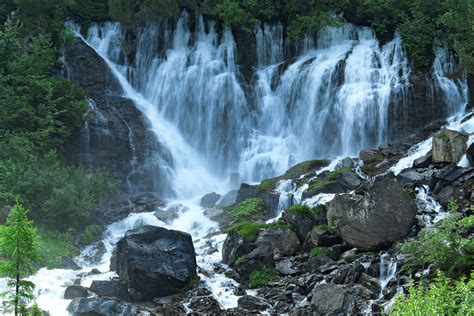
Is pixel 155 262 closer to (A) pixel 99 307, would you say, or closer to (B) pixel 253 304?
(A) pixel 99 307

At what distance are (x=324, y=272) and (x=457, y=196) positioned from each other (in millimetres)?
6260

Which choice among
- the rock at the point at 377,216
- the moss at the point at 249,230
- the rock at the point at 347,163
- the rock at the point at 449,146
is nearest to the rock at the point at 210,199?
the rock at the point at 347,163

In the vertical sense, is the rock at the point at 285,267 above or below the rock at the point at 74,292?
above

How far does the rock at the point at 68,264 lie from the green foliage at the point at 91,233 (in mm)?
3045

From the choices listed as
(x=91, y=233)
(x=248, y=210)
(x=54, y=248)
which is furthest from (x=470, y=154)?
(x=54, y=248)

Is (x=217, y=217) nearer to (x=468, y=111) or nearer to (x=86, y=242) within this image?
(x=86, y=242)

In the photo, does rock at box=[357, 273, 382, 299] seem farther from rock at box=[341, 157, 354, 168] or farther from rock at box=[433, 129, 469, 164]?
rock at box=[341, 157, 354, 168]

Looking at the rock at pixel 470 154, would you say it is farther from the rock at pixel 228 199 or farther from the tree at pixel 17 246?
the tree at pixel 17 246

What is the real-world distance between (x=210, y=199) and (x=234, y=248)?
9.97 m

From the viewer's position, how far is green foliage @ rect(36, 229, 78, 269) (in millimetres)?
25036

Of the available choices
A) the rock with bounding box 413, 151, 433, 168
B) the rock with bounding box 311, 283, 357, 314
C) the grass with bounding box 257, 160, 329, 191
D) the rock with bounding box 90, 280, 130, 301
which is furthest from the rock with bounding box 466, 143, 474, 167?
the rock with bounding box 90, 280, 130, 301

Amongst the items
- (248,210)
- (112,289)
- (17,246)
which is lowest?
(112,289)

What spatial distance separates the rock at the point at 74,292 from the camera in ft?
69.3

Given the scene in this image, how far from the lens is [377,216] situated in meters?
20.6
